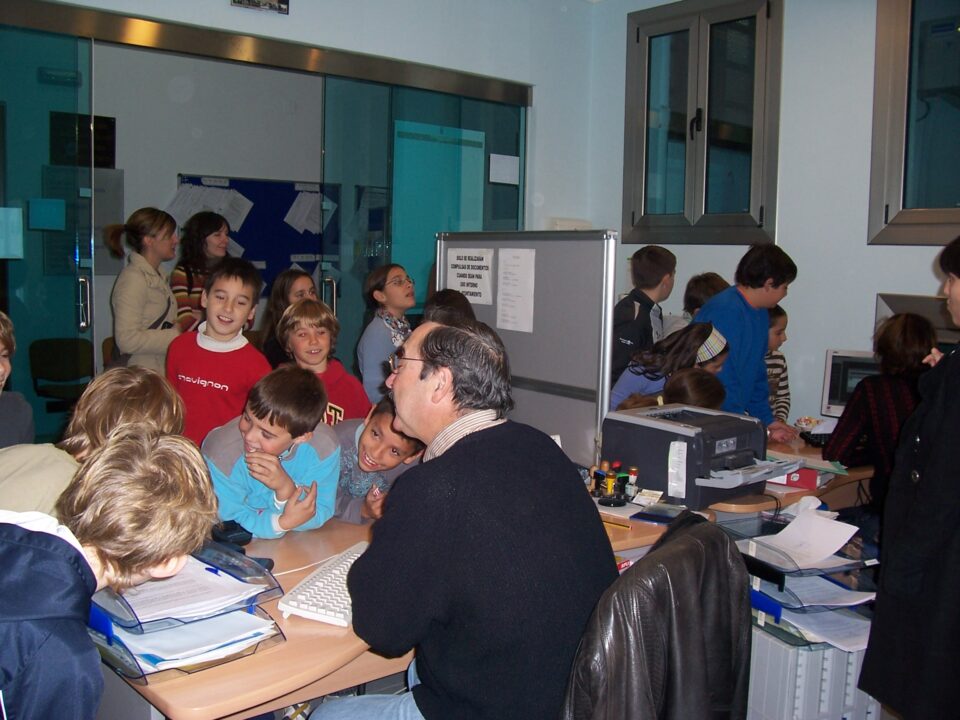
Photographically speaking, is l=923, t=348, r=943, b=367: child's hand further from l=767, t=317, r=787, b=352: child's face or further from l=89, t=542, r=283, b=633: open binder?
l=89, t=542, r=283, b=633: open binder

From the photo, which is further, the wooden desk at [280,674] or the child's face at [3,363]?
the child's face at [3,363]

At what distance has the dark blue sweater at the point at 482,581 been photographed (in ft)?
4.85

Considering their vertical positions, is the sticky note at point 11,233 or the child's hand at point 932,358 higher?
the sticky note at point 11,233

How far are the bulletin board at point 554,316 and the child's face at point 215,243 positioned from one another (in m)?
1.63

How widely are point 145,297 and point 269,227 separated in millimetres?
2397

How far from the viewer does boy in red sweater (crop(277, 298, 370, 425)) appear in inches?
132

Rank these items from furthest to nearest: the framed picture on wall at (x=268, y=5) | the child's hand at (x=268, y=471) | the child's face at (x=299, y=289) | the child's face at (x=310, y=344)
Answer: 1. the framed picture on wall at (x=268, y=5)
2. the child's face at (x=299, y=289)
3. the child's face at (x=310, y=344)
4. the child's hand at (x=268, y=471)

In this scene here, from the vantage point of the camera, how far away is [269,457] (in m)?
2.32

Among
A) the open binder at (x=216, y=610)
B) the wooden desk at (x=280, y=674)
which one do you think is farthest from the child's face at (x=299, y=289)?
the open binder at (x=216, y=610)

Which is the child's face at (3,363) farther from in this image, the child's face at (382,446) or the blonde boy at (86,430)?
the child's face at (382,446)

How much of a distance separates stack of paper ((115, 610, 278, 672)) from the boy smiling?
1543 mm

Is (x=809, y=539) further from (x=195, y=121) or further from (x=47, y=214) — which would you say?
(x=195, y=121)

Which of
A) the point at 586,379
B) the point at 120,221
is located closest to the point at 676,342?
the point at 586,379

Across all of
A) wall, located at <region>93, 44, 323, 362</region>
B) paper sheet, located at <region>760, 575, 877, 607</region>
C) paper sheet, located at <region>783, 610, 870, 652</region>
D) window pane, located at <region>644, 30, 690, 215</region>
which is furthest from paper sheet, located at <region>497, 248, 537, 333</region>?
wall, located at <region>93, 44, 323, 362</region>
